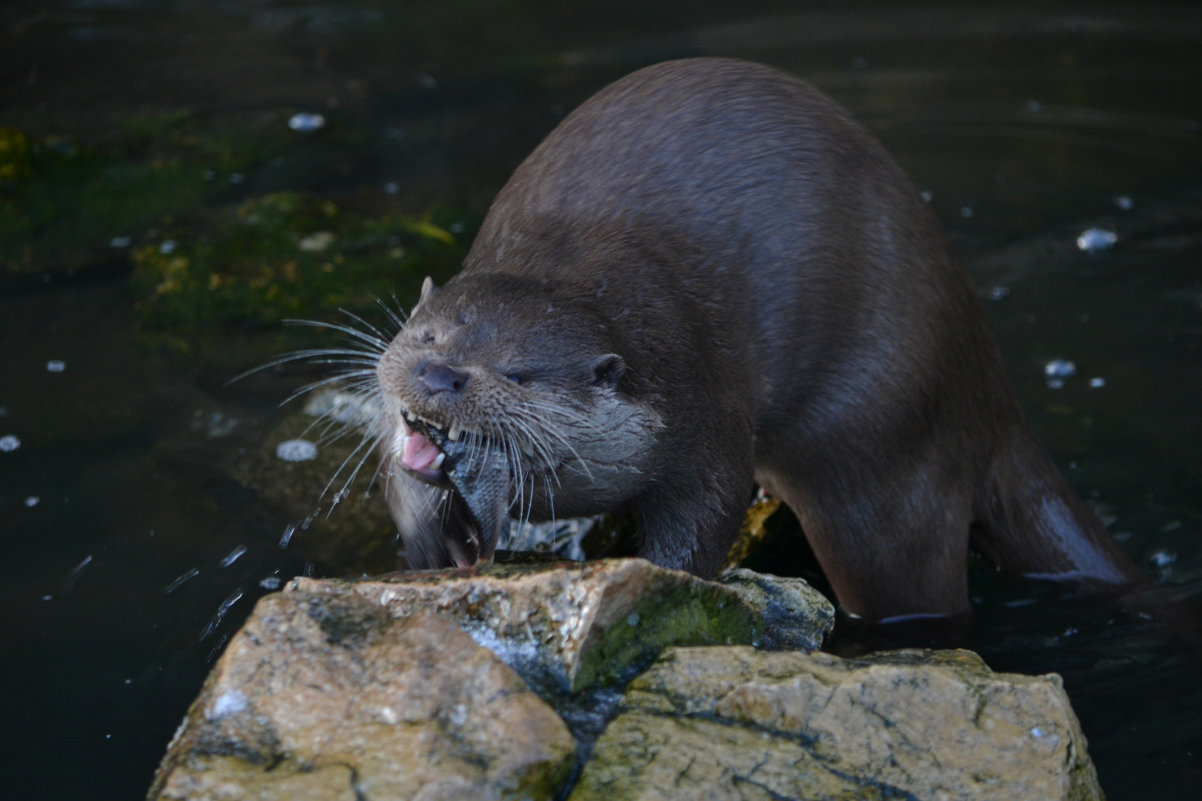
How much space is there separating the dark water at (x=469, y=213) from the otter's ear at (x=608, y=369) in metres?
1.10

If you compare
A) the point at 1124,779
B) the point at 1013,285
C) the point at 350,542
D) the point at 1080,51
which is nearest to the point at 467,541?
the point at 350,542

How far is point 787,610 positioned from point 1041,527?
955 millimetres

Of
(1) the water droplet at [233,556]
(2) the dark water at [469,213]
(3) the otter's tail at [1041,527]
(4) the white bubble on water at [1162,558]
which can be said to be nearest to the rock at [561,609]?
(2) the dark water at [469,213]

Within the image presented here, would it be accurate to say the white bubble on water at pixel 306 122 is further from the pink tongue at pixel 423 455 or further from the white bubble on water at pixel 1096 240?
the pink tongue at pixel 423 455

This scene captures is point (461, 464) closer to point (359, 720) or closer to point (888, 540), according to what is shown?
point (359, 720)

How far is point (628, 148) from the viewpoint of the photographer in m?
2.72

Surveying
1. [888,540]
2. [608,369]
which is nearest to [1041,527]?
[888,540]

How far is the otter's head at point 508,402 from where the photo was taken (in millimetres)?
2186

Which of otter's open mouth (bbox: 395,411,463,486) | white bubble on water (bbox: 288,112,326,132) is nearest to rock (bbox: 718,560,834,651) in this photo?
otter's open mouth (bbox: 395,411,463,486)

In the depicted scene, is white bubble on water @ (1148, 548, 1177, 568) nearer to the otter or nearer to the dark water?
the dark water

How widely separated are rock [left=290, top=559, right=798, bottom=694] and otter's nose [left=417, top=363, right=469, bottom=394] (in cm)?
30

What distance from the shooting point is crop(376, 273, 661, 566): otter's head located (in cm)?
219

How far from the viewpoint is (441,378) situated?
7.03 feet

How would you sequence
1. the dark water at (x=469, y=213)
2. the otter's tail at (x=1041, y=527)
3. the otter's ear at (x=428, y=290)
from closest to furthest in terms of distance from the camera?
the otter's ear at (x=428, y=290), the dark water at (x=469, y=213), the otter's tail at (x=1041, y=527)
